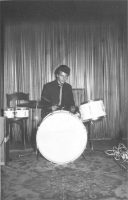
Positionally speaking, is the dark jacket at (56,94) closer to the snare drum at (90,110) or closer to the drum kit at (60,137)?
the snare drum at (90,110)

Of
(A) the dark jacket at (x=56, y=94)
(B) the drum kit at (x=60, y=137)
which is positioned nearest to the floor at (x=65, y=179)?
(B) the drum kit at (x=60, y=137)

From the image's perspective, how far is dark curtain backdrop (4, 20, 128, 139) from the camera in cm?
612

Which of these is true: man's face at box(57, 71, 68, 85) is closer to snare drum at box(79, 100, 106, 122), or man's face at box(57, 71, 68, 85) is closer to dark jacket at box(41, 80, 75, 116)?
dark jacket at box(41, 80, 75, 116)

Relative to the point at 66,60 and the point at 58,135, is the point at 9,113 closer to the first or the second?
the point at 58,135

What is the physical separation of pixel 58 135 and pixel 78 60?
3.35 metres

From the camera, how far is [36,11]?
19.8ft

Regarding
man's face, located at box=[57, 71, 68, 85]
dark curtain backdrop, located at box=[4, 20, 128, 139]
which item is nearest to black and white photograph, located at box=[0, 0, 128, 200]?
dark curtain backdrop, located at box=[4, 20, 128, 139]

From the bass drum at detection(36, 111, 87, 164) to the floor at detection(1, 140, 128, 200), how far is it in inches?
14.3

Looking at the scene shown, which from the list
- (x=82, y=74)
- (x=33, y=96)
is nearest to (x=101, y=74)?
(x=82, y=74)

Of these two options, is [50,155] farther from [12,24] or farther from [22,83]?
[12,24]

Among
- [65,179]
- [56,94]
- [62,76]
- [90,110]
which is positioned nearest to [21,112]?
[56,94]

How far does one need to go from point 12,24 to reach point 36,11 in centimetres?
69

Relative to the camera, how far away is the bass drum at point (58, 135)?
3352 mm

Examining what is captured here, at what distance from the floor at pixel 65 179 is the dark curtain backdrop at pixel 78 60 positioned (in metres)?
1.98
